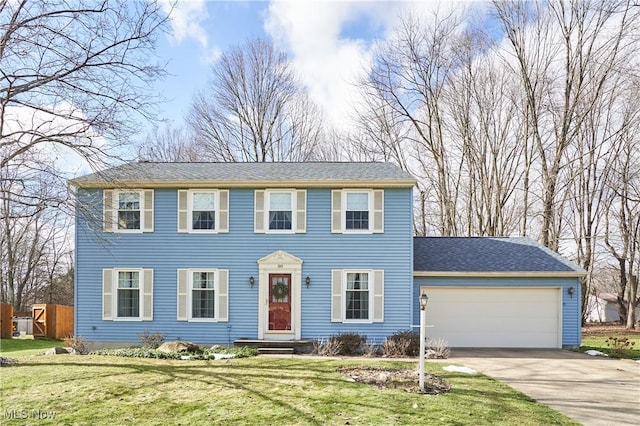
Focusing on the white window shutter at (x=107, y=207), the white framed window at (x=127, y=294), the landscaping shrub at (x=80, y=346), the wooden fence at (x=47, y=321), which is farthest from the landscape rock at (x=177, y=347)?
the wooden fence at (x=47, y=321)

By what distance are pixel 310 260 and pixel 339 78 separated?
15.4 metres

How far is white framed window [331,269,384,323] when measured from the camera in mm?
14703

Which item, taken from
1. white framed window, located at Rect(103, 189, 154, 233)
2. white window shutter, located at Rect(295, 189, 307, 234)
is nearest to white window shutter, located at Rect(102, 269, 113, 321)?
white framed window, located at Rect(103, 189, 154, 233)

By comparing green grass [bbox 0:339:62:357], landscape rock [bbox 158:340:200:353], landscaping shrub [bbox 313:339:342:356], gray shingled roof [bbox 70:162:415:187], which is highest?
gray shingled roof [bbox 70:162:415:187]

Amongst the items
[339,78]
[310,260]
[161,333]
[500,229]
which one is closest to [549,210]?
[500,229]

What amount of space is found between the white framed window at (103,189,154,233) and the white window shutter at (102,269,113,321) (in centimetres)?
139

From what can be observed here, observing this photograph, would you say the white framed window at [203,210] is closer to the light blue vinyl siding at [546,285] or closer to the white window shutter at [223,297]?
the white window shutter at [223,297]

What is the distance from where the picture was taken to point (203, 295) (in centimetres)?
1505

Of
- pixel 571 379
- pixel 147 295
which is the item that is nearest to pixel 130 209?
pixel 147 295

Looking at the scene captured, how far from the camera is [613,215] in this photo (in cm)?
2702

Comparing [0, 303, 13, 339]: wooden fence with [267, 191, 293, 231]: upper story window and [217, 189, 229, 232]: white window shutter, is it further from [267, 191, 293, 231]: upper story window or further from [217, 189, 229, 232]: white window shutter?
[267, 191, 293, 231]: upper story window

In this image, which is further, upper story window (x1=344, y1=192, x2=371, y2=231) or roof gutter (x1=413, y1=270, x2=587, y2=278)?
roof gutter (x1=413, y1=270, x2=587, y2=278)

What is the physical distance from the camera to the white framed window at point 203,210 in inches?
599

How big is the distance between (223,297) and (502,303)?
8962 mm
